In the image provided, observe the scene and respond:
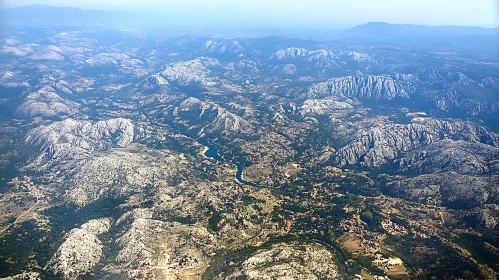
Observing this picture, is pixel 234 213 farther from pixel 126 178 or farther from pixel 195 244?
pixel 126 178

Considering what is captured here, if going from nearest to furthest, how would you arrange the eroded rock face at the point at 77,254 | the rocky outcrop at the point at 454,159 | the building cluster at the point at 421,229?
the eroded rock face at the point at 77,254, the building cluster at the point at 421,229, the rocky outcrop at the point at 454,159

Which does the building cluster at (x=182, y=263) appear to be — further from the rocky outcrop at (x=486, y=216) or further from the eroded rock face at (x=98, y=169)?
the rocky outcrop at (x=486, y=216)

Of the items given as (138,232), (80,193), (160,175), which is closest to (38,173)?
(80,193)

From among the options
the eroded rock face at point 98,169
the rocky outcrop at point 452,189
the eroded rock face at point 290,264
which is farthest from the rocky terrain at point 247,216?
the eroded rock face at point 98,169

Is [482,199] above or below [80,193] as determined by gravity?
above

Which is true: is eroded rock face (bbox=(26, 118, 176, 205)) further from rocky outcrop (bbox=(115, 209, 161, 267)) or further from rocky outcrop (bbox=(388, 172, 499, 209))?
rocky outcrop (bbox=(388, 172, 499, 209))

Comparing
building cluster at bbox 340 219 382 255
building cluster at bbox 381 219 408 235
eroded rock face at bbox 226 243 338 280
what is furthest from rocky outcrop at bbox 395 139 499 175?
eroded rock face at bbox 226 243 338 280

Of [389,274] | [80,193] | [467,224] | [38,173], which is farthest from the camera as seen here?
[38,173]
